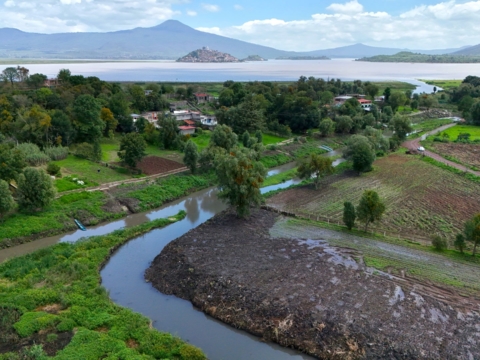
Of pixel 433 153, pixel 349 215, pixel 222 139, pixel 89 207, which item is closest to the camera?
pixel 349 215

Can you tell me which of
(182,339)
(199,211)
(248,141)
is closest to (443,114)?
(248,141)

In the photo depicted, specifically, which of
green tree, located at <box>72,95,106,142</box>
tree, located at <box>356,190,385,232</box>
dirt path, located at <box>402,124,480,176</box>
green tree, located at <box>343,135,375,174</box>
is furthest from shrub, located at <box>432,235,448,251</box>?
green tree, located at <box>72,95,106,142</box>

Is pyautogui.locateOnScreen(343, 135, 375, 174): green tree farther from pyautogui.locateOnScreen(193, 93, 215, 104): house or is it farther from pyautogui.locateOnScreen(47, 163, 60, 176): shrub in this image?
pyautogui.locateOnScreen(193, 93, 215, 104): house

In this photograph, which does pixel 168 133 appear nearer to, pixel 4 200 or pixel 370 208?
pixel 4 200

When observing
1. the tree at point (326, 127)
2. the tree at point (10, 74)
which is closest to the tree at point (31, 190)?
the tree at point (326, 127)

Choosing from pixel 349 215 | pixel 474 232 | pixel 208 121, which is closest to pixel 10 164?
pixel 349 215
